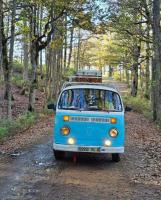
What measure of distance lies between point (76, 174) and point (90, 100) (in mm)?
2526

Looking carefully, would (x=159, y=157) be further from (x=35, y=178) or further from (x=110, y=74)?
(x=110, y=74)

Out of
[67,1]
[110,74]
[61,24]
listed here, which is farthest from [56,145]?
[110,74]

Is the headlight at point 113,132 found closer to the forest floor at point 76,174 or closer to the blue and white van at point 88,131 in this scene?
the blue and white van at point 88,131

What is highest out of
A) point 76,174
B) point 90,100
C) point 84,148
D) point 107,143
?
point 90,100

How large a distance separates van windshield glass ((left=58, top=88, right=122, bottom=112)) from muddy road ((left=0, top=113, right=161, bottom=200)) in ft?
5.27

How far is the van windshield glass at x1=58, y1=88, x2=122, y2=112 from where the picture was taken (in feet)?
39.7

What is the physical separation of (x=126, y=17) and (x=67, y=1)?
548cm

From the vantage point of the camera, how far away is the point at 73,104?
12.2 meters

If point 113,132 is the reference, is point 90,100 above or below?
above

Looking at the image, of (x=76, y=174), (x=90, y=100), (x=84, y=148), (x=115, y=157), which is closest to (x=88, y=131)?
(x=84, y=148)

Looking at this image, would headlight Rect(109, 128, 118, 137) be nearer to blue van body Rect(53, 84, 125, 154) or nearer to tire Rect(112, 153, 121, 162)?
blue van body Rect(53, 84, 125, 154)

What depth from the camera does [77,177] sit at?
1032 centimetres

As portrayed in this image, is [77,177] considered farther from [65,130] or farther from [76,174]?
[65,130]

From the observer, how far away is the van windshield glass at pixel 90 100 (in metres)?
12.1
